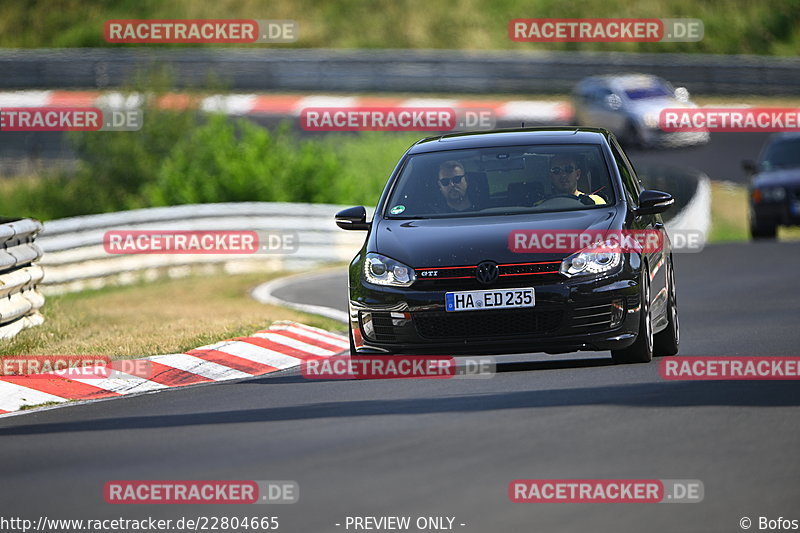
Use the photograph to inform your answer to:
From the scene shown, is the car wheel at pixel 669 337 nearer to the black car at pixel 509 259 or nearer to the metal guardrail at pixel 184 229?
the black car at pixel 509 259

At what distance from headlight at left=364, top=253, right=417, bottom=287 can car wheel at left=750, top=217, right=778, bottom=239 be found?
1434 cm

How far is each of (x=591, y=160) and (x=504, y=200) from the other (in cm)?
73

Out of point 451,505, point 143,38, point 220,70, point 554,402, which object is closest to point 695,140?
point 220,70

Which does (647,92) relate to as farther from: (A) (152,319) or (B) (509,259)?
(B) (509,259)

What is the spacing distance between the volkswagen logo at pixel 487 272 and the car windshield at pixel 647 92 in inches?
1041

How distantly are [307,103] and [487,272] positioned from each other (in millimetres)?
30625

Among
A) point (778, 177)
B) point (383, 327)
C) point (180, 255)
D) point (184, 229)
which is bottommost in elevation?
point (180, 255)

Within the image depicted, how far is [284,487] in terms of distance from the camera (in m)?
7.22

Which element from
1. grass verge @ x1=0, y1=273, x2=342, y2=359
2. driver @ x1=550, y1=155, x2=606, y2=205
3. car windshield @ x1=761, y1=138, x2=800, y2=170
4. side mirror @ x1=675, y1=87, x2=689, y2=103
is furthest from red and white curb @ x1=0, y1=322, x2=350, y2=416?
side mirror @ x1=675, y1=87, x2=689, y2=103

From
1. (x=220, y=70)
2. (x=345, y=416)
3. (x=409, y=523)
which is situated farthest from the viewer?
(x=220, y=70)

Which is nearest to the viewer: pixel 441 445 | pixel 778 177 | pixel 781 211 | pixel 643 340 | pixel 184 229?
pixel 441 445

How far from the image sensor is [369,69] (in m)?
41.7

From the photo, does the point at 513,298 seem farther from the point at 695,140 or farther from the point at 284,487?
the point at 695,140

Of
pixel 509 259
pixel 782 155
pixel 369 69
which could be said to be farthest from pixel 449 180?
pixel 369 69
